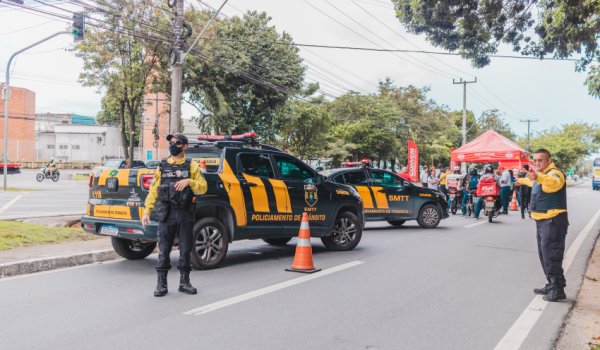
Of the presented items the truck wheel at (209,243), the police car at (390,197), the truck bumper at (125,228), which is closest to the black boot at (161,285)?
the truck bumper at (125,228)

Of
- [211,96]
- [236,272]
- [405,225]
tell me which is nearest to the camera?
Result: [236,272]

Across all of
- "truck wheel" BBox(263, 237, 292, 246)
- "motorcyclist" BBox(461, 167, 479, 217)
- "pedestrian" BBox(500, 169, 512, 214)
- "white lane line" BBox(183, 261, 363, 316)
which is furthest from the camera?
"pedestrian" BBox(500, 169, 512, 214)

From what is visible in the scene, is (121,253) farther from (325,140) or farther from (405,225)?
(325,140)

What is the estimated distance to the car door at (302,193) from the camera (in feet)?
29.4

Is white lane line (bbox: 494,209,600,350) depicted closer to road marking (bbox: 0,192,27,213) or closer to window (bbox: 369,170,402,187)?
window (bbox: 369,170,402,187)

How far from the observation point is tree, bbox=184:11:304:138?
28.3 metres

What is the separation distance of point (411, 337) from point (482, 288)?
252cm

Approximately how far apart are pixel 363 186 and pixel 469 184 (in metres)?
6.12

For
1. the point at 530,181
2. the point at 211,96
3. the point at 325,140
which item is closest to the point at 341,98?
the point at 325,140

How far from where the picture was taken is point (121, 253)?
8.38 metres

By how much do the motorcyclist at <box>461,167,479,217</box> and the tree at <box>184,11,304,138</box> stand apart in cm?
1387

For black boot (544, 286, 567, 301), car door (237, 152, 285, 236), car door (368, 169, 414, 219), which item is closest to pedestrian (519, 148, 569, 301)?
black boot (544, 286, 567, 301)

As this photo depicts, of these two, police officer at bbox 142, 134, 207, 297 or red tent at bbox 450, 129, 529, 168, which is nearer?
police officer at bbox 142, 134, 207, 297

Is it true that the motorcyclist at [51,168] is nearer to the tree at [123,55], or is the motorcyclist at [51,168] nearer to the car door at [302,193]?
the tree at [123,55]
